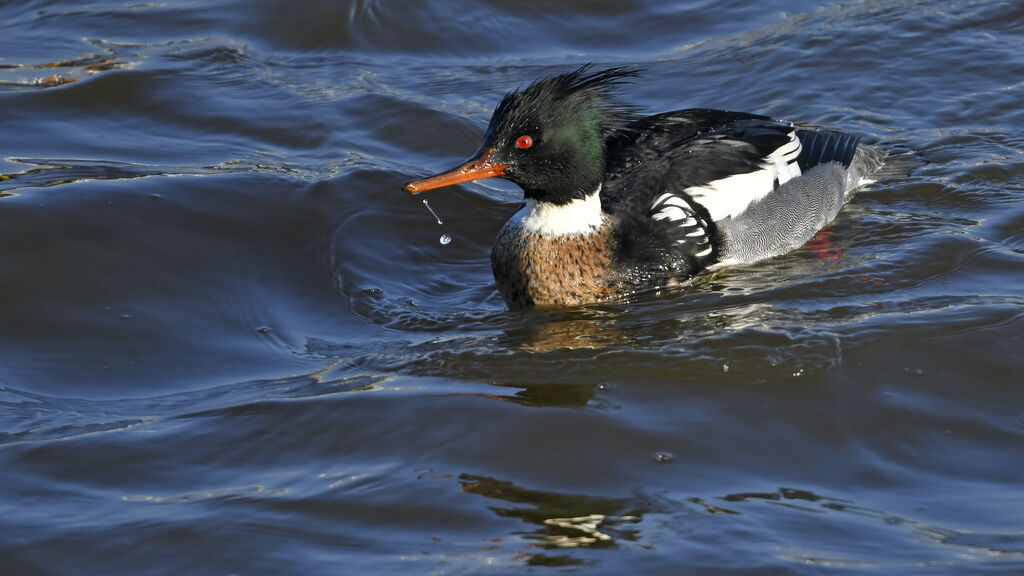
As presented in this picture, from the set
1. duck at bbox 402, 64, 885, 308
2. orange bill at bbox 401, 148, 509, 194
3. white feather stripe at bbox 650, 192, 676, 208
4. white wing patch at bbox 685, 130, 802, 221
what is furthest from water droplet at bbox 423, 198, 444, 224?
white wing patch at bbox 685, 130, 802, 221

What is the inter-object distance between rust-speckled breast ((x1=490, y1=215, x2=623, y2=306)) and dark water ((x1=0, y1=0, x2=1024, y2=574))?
0.16 meters

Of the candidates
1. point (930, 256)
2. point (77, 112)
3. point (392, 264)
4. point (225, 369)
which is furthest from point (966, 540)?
point (77, 112)

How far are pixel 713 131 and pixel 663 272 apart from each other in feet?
3.67

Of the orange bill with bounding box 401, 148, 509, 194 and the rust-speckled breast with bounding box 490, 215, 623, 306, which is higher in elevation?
the orange bill with bounding box 401, 148, 509, 194

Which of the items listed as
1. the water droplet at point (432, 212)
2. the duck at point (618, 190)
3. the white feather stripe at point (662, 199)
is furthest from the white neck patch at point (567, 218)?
the water droplet at point (432, 212)

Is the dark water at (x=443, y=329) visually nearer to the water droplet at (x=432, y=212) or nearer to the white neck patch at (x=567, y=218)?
the water droplet at (x=432, y=212)

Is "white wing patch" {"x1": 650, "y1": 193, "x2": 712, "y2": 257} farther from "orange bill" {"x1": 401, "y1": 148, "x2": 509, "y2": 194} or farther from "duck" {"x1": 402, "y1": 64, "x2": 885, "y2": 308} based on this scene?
"orange bill" {"x1": 401, "y1": 148, "x2": 509, "y2": 194}

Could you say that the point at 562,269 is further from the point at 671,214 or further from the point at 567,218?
the point at 671,214

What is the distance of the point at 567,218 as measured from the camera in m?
7.59

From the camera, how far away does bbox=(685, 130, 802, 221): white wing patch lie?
7.76 metres

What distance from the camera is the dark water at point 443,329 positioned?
195 inches

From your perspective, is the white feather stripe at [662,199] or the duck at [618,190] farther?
the white feather stripe at [662,199]

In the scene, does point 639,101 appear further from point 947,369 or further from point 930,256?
point 947,369

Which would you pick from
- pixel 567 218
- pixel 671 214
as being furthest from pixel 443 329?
pixel 671 214
